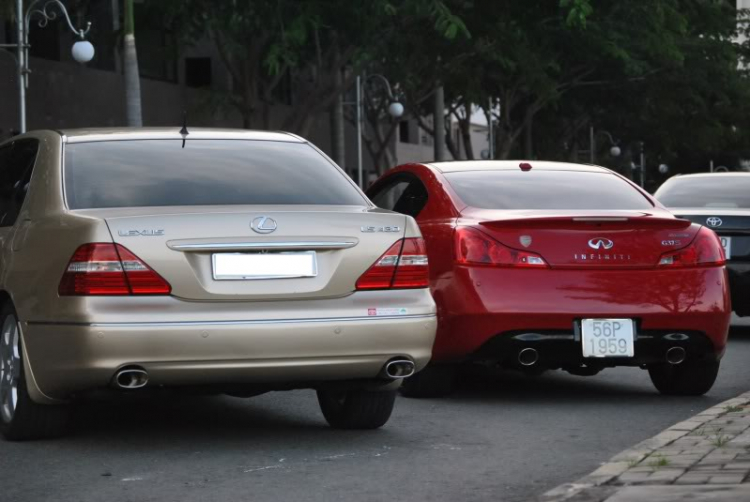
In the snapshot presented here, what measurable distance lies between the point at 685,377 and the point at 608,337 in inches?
36.8

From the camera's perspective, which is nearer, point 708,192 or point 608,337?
point 608,337

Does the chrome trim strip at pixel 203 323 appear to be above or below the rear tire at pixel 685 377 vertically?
above

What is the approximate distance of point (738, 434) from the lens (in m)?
7.54

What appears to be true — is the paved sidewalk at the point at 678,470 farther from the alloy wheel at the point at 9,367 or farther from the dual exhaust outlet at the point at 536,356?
the alloy wheel at the point at 9,367

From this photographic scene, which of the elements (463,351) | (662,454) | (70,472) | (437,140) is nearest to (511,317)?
(463,351)

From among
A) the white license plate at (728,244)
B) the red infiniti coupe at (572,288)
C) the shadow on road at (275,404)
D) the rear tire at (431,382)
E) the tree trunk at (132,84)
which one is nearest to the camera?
the shadow on road at (275,404)

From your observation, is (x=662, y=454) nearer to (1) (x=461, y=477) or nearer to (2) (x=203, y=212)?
(1) (x=461, y=477)

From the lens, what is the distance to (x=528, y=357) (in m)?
9.24

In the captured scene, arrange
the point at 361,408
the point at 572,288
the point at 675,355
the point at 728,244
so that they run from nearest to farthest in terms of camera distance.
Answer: the point at 361,408, the point at 572,288, the point at 675,355, the point at 728,244

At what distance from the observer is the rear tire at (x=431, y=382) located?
9695 millimetres

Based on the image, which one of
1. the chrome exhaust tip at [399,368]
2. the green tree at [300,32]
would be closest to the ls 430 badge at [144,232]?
the chrome exhaust tip at [399,368]

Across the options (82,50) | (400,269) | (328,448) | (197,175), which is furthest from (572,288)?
(82,50)

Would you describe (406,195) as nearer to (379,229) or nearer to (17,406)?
(379,229)

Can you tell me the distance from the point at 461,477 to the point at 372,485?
41cm
